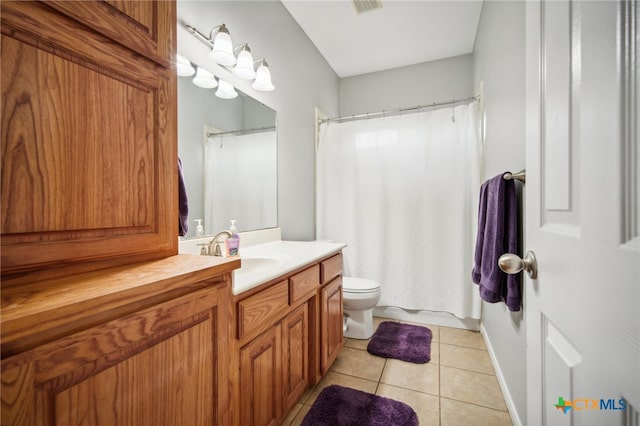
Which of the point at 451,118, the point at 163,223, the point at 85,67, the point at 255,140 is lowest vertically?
the point at 163,223

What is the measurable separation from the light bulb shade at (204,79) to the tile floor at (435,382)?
180cm

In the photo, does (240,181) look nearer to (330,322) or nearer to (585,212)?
(330,322)

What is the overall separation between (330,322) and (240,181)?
3.51 feet

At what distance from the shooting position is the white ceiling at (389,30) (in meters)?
2.12

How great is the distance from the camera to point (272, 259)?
1440mm

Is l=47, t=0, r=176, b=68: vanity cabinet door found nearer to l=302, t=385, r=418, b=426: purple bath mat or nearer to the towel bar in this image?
the towel bar

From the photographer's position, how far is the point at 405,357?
1905 mm

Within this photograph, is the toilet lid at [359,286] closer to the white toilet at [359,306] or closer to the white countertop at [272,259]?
the white toilet at [359,306]

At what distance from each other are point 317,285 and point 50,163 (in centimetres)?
122

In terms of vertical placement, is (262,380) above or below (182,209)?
below

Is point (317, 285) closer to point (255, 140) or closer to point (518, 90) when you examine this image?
point (255, 140)

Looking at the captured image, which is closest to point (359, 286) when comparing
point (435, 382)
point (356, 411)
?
point (435, 382)

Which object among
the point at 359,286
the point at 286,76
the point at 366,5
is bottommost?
the point at 359,286

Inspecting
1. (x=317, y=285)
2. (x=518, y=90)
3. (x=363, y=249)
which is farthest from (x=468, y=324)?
(x=518, y=90)
